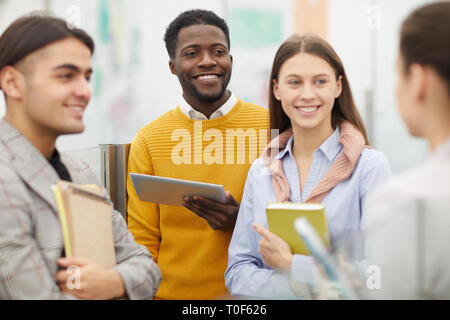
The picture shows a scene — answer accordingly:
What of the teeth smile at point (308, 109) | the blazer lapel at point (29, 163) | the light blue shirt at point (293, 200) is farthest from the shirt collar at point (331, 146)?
the blazer lapel at point (29, 163)

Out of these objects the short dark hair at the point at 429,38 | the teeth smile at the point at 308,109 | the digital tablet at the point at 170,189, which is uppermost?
the short dark hair at the point at 429,38

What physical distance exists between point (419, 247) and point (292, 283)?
1.13ft

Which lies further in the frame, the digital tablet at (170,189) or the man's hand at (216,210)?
the man's hand at (216,210)

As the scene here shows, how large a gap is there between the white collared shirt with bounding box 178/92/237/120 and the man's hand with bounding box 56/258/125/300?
766mm

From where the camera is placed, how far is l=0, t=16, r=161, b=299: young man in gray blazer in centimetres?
90

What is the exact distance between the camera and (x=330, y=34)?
1.73 meters

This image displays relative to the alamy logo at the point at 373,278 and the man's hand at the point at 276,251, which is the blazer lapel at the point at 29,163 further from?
the alamy logo at the point at 373,278

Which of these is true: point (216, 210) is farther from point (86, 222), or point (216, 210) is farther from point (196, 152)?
point (86, 222)

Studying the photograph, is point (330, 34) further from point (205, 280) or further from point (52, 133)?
point (52, 133)

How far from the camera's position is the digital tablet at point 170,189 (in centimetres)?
122

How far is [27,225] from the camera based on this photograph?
91 centimetres

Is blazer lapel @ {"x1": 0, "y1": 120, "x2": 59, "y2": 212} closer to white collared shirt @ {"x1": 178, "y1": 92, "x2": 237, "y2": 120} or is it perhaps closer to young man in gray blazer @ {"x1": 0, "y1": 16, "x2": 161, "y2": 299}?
young man in gray blazer @ {"x1": 0, "y1": 16, "x2": 161, "y2": 299}

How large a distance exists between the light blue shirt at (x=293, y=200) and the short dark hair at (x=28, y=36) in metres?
0.65
